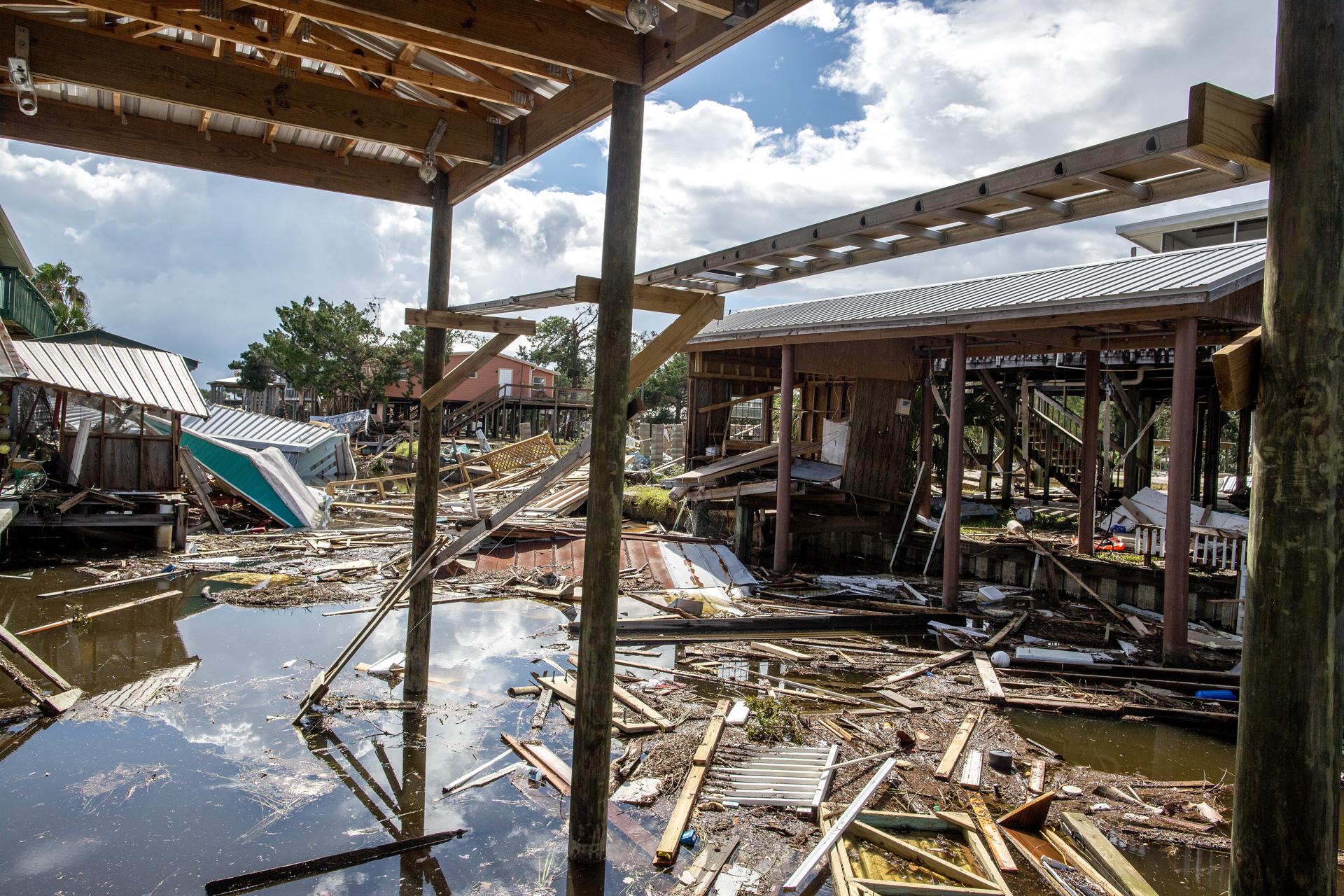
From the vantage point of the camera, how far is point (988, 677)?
28.6ft

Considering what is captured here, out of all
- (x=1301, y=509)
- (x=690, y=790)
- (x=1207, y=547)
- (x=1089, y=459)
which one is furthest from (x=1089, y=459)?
(x=1301, y=509)

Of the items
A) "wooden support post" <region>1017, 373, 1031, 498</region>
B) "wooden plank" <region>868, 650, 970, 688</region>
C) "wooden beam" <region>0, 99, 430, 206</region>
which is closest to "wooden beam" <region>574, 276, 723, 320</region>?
"wooden beam" <region>0, 99, 430, 206</region>

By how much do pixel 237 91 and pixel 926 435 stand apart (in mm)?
12946

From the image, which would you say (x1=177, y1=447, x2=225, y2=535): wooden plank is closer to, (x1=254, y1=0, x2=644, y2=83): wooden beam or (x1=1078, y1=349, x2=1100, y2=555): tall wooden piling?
(x1=254, y1=0, x2=644, y2=83): wooden beam

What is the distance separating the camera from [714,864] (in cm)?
495

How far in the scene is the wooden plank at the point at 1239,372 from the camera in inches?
94.8

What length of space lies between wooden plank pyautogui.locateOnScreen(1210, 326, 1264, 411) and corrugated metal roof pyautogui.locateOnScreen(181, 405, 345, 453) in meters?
25.8

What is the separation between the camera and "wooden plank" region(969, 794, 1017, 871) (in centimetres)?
504

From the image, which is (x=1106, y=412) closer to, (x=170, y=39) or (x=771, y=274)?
(x=771, y=274)

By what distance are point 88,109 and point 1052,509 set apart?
18.4m

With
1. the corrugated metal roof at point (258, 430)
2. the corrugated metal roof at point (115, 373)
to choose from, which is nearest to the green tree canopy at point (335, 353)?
the corrugated metal roof at point (258, 430)

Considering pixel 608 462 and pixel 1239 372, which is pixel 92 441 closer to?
pixel 608 462

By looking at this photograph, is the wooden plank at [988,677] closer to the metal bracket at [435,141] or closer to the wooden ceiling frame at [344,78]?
the wooden ceiling frame at [344,78]

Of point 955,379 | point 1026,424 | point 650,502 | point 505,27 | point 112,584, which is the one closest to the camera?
point 505,27
